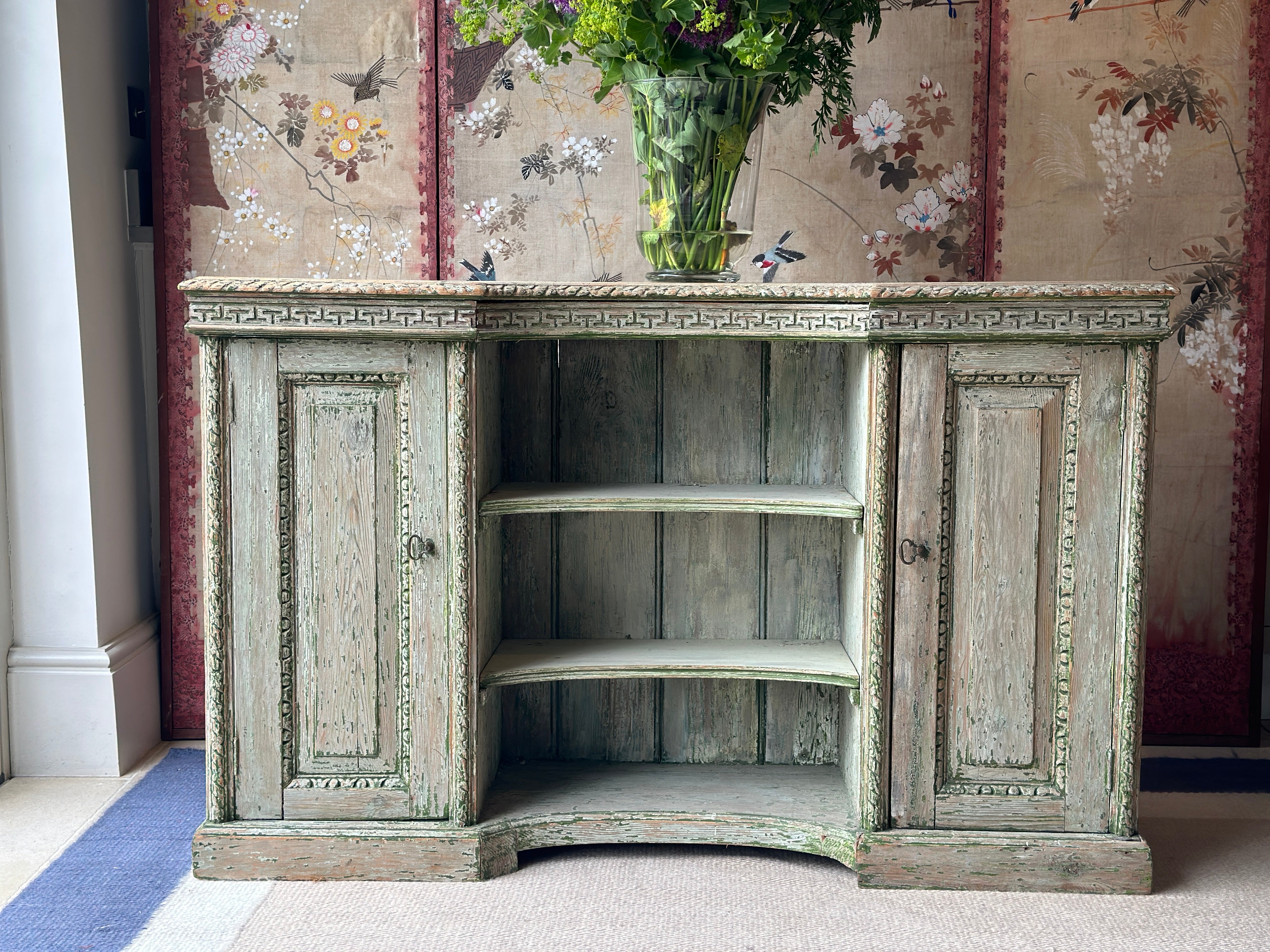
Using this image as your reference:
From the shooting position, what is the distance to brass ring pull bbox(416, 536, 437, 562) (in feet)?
6.41

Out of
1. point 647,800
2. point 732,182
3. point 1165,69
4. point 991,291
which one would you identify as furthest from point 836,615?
point 1165,69

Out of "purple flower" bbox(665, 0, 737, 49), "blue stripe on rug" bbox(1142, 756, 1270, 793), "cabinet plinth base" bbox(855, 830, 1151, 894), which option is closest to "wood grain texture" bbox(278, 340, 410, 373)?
"purple flower" bbox(665, 0, 737, 49)

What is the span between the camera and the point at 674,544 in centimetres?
237

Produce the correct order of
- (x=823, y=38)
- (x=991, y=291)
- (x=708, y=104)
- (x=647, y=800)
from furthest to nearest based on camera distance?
1. (x=823, y=38)
2. (x=647, y=800)
3. (x=708, y=104)
4. (x=991, y=291)

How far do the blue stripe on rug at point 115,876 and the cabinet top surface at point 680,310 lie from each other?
106 cm

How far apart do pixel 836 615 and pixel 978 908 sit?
680mm

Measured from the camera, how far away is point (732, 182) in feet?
6.71

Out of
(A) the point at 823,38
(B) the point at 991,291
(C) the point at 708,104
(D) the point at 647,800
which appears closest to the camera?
(B) the point at 991,291

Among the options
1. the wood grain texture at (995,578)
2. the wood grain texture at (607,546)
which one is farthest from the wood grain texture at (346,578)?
the wood grain texture at (995,578)

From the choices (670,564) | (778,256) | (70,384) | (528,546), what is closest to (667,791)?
(670,564)

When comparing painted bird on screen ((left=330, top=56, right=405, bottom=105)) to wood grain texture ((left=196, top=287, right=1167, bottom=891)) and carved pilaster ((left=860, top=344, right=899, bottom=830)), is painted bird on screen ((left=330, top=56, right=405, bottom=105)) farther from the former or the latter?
carved pilaster ((left=860, top=344, right=899, bottom=830))

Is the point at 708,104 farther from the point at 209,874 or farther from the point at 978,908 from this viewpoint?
the point at 209,874

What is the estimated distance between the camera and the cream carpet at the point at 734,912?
5.82 feet

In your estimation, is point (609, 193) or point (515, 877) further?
point (609, 193)
